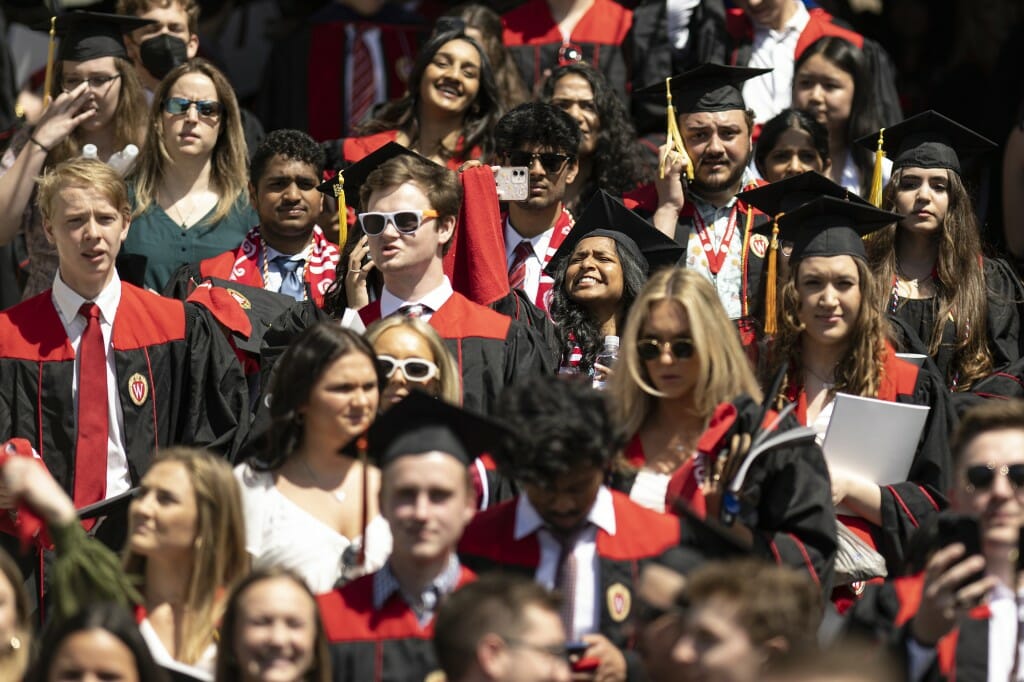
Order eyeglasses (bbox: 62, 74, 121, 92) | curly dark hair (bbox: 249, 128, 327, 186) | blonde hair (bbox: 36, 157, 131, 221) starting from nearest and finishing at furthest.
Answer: blonde hair (bbox: 36, 157, 131, 221), curly dark hair (bbox: 249, 128, 327, 186), eyeglasses (bbox: 62, 74, 121, 92)

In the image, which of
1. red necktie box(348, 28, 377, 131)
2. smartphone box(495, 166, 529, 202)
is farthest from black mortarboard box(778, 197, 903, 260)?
red necktie box(348, 28, 377, 131)

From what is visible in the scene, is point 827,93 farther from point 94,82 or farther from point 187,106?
point 94,82

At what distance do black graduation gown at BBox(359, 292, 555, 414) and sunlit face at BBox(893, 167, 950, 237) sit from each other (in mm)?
1827

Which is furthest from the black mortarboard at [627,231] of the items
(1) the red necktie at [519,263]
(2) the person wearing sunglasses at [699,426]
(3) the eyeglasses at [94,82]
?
(3) the eyeglasses at [94,82]

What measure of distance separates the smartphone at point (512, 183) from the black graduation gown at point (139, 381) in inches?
54.2

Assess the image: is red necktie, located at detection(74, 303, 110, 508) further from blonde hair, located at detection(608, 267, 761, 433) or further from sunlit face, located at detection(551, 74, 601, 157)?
sunlit face, located at detection(551, 74, 601, 157)

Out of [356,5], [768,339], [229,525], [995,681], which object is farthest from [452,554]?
[356,5]

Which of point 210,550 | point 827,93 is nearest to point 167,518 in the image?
point 210,550

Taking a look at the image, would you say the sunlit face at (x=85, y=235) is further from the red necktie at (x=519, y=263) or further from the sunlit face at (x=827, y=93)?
the sunlit face at (x=827, y=93)

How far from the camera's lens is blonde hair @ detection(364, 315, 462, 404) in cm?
640

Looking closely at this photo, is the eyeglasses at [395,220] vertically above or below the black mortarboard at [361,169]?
below

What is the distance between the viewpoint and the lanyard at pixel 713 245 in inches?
329

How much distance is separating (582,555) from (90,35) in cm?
445

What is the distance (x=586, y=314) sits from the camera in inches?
294
